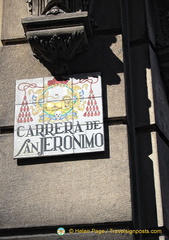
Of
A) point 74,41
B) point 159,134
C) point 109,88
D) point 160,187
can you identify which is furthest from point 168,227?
point 74,41

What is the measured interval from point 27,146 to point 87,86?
0.85 metres

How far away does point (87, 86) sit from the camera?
17.1 feet

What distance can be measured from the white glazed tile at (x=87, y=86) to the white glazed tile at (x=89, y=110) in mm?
71

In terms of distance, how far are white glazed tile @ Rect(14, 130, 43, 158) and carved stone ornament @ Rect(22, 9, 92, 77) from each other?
29.0 inches

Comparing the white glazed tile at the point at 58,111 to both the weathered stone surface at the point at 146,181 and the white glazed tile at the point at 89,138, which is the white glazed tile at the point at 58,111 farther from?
the weathered stone surface at the point at 146,181

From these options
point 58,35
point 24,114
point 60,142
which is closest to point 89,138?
point 60,142

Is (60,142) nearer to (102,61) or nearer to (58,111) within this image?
(58,111)

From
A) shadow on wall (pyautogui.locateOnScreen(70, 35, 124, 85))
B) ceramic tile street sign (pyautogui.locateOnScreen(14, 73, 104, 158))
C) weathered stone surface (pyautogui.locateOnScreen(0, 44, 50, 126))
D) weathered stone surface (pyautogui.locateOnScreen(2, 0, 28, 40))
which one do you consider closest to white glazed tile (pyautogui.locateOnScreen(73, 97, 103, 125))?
ceramic tile street sign (pyautogui.locateOnScreen(14, 73, 104, 158))

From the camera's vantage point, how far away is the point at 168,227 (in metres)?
5.04

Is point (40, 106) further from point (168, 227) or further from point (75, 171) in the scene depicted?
point (168, 227)

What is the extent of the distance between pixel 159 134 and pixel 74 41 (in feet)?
4.23

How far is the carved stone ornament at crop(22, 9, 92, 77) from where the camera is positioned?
17.1 feet

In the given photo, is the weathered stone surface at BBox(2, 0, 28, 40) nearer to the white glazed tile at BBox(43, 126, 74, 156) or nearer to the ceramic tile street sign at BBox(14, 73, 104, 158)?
the ceramic tile street sign at BBox(14, 73, 104, 158)

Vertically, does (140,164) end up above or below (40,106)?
below
